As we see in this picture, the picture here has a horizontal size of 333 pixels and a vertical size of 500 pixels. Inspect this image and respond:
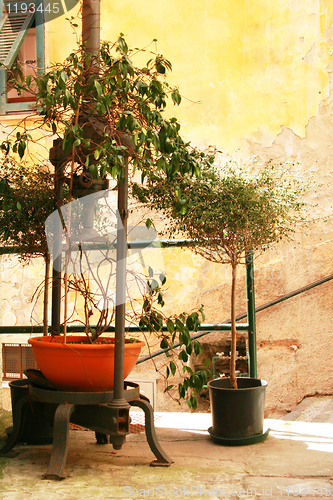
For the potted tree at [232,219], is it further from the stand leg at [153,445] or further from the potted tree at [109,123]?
the stand leg at [153,445]

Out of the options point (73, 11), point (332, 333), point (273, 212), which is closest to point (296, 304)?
point (332, 333)

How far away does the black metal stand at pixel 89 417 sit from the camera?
180cm

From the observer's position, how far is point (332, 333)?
Answer: 14.4 feet

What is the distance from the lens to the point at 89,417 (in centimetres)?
187

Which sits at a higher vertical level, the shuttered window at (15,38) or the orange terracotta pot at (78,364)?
the shuttered window at (15,38)

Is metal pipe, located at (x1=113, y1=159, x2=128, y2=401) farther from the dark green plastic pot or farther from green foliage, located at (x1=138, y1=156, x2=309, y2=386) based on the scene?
the dark green plastic pot

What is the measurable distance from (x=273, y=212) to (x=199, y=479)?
4.23 feet

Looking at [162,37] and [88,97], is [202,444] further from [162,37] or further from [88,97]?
[162,37]

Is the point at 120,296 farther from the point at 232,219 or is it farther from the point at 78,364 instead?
the point at 232,219

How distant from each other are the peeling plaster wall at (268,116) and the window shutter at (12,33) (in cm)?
46

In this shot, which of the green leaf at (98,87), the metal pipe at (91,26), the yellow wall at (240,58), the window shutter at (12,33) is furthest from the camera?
the window shutter at (12,33)

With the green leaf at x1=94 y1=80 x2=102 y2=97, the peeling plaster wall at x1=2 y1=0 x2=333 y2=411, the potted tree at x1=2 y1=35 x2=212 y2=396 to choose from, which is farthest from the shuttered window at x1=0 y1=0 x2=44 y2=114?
the green leaf at x1=94 y1=80 x2=102 y2=97

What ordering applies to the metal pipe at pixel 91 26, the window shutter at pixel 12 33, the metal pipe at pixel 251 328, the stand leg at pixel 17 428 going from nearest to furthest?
the stand leg at pixel 17 428
the metal pipe at pixel 91 26
the metal pipe at pixel 251 328
the window shutter at pixel 12 33

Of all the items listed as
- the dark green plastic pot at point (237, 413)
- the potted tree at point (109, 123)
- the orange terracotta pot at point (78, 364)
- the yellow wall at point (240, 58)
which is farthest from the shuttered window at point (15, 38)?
the dark green plastic pot at point (237, 413)
